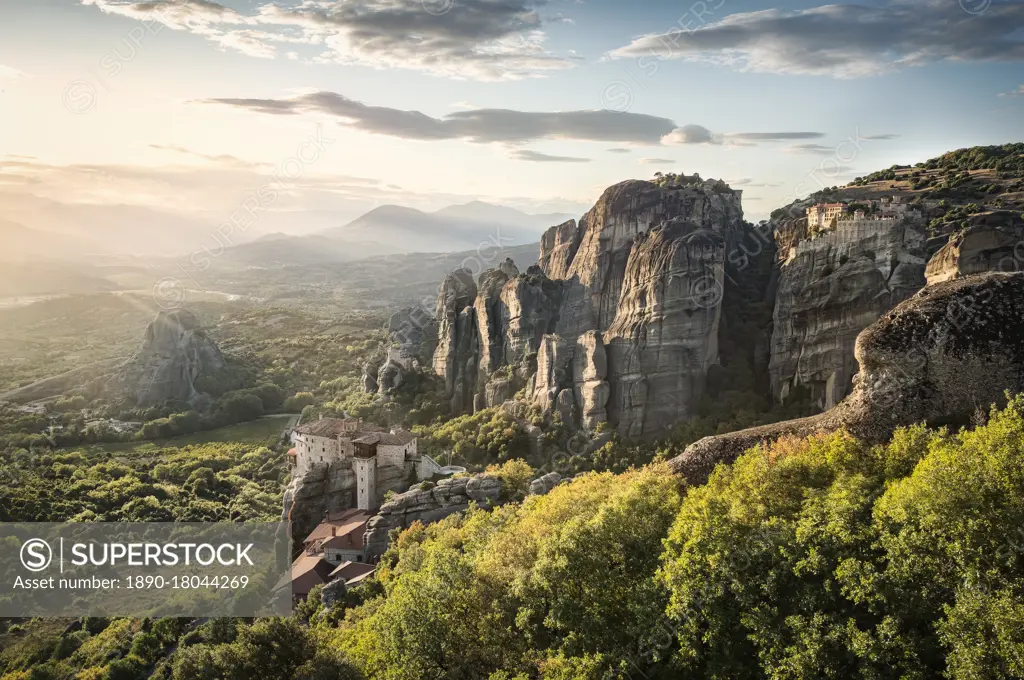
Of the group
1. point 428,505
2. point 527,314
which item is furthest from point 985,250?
point 527,314

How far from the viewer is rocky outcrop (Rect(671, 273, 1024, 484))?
54.9 feet

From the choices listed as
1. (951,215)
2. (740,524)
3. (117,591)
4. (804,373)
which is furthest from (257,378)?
(740,524)

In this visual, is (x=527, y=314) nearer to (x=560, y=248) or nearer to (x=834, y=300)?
(x=560, y=248)

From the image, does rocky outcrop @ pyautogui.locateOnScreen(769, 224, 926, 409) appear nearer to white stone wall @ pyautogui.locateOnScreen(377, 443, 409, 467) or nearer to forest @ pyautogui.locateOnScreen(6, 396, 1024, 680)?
white stone wall @ pyautogui.locateOnScreen(377, 443, 409, 467)

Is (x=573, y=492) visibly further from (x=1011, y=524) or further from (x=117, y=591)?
(x=117, y=591)

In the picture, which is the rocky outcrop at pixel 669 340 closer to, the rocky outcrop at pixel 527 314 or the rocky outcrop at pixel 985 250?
the rocky outcrop at pixel 527 314

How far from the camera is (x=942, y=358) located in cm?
1709

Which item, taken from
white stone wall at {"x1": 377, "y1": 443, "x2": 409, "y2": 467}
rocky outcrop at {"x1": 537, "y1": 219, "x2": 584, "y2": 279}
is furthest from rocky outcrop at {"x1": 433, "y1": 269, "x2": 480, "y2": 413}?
white stone wall at {"x1": 377, "y1": 443, "x2": 409, "y2": 467}

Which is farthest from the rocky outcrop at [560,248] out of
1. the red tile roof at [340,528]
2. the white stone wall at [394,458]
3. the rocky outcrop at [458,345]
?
the red tile roof at [340,528]

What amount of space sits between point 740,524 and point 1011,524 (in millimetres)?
4871

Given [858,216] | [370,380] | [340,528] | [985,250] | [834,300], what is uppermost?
[858,216]

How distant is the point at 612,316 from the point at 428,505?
22888 millimetres

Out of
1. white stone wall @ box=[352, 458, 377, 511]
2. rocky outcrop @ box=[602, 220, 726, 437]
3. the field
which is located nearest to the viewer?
white stone wall @ box=[352, 458, 377, 511]

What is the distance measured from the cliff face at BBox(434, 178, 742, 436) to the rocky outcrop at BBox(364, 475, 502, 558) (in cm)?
1287
